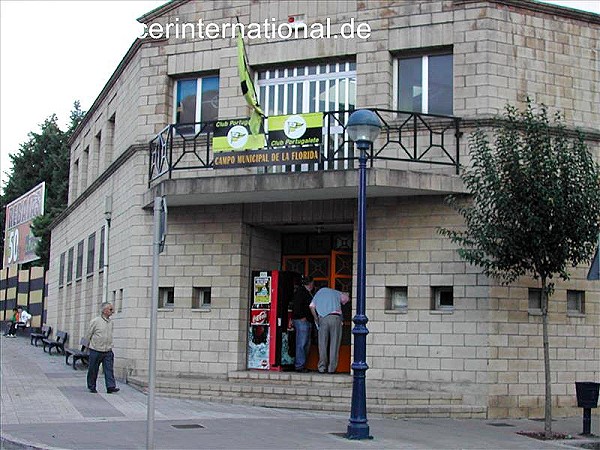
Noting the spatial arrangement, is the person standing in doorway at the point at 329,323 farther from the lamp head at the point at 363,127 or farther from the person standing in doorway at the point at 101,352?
the lamp head at the point at 363,127

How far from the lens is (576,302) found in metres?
14.9

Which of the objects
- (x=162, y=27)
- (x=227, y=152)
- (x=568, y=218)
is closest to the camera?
(x=568, y=218)

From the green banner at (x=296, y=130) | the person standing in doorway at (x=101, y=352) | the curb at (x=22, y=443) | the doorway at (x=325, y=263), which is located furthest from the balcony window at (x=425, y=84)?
the curb at (x=22, y=443)

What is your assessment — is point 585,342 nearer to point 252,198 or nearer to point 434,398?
point 434,398

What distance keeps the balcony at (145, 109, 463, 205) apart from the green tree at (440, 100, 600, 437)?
184 cm

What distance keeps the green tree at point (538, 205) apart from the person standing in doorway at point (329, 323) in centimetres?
349

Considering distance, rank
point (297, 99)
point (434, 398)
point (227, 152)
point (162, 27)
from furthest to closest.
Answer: point (162, 27)
point (297, 99)
point (227, 152)
point (434, 398)

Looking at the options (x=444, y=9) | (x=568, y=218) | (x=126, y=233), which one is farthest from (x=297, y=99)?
(x=568, y=218)

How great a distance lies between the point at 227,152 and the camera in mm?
15133

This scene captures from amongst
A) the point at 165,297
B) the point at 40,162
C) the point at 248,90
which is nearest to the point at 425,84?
the point at 248,90

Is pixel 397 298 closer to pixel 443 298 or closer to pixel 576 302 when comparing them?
pixel 443 298

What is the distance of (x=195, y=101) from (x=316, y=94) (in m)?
2.74

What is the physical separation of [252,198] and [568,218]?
5.95 metres
